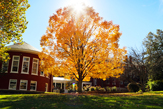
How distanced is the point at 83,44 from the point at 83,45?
0.54 ft

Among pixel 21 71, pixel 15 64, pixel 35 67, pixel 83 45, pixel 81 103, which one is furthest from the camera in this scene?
pixel 35 67

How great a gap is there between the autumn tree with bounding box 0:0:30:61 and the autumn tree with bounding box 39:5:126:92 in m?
2.74

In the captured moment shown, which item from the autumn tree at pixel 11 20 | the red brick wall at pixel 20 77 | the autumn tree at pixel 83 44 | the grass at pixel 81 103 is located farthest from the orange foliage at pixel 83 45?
the red brick wall at pixel 20 77

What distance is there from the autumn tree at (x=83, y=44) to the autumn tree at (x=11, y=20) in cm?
274

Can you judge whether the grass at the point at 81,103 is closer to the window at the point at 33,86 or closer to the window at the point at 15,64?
the window at the point at 15,64

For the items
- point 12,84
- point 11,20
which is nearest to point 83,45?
point 11,20

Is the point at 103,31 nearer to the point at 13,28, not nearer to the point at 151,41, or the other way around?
the point at 13,28

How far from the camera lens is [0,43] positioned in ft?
50.9

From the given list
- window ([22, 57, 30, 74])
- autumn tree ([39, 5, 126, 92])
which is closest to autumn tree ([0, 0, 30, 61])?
autumn tree ([39, 5, 126, 92])

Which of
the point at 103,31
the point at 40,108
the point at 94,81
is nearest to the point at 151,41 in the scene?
the point at 94,81

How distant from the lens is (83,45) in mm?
16766

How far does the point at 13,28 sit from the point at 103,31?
373 inches

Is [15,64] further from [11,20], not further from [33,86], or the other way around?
[11,20]

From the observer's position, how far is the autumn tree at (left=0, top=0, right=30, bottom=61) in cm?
1368
